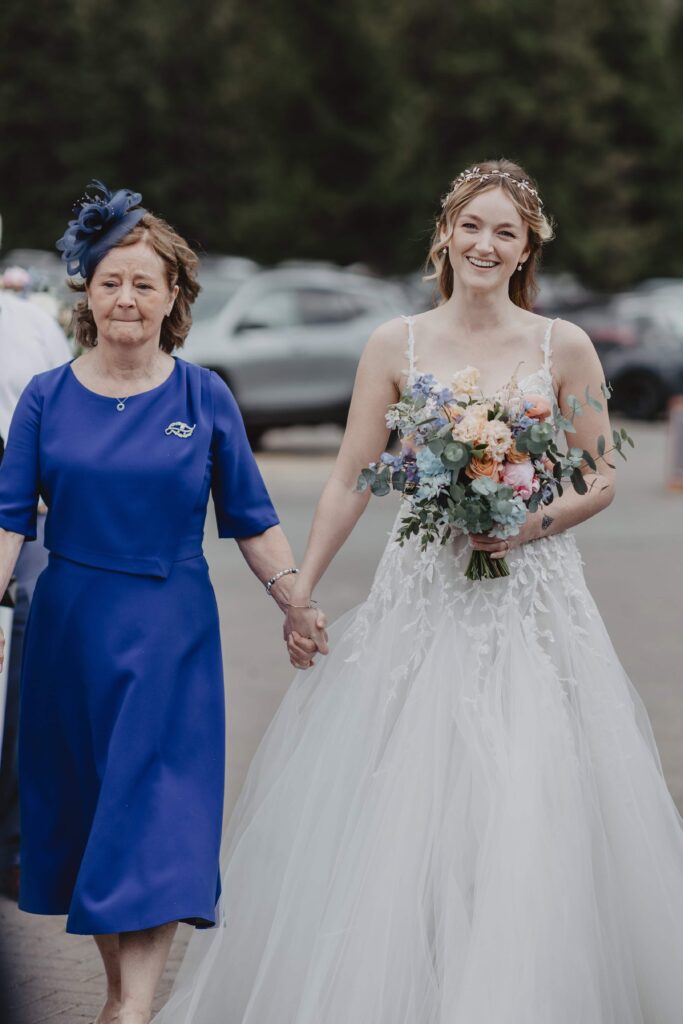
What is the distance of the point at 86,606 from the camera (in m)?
4.14

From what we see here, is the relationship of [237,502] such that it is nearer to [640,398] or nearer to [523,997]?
[523,997]

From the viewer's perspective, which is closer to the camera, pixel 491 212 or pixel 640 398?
pixel 491 212

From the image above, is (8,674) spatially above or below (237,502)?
below

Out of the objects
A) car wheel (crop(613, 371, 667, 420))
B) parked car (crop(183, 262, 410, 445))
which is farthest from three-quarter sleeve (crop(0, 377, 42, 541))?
car wheel (crop(613, 371, 667, 420))

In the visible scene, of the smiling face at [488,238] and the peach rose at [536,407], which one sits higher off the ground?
the smiling face at [488,238]

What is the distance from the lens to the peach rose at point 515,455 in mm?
4070

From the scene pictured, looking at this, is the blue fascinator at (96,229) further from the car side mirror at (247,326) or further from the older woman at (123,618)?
the car side mirror at (247,326)

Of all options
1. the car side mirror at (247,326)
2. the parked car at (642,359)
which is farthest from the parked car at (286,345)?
the parked car at (642,359)

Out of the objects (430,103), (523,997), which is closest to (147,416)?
(523,997)

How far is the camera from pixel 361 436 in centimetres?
450

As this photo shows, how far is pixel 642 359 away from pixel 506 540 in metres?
21.0

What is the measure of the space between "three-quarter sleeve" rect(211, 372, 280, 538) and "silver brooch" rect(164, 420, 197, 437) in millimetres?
93

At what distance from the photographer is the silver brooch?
4168 millimetres

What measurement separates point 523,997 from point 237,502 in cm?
135
